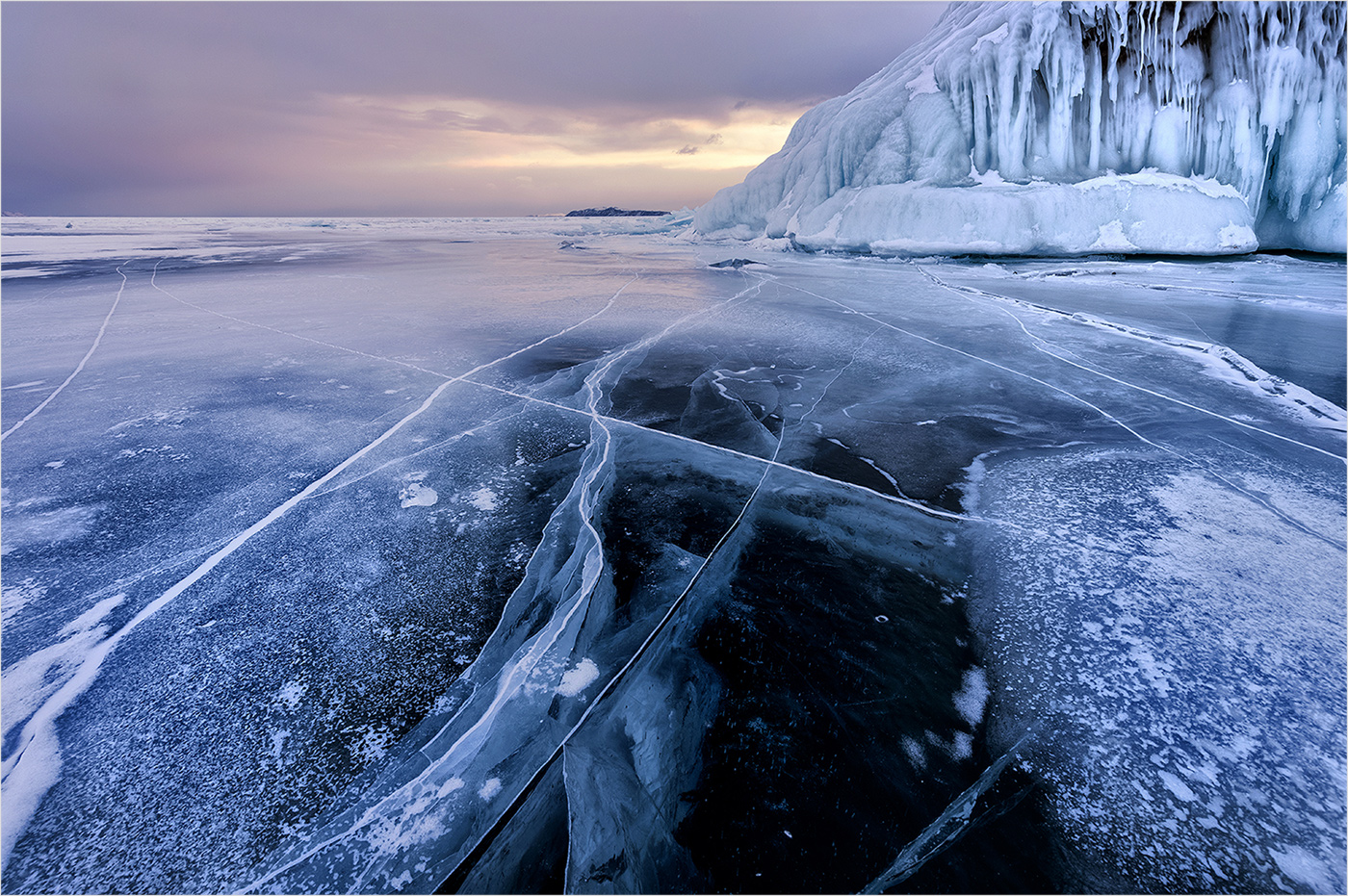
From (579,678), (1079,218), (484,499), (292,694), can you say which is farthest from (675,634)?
(1079,218)

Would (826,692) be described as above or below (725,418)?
below

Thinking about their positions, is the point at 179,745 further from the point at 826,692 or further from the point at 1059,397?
the point at 1059,397

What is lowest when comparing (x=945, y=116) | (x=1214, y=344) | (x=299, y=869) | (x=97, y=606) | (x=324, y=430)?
(x=299, y=869)

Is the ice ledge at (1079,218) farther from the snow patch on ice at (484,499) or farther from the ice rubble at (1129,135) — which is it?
the snow patch on ice at (484,499)

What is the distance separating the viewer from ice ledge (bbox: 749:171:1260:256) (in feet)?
31.3

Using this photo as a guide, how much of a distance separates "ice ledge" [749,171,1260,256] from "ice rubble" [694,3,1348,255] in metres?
0.02

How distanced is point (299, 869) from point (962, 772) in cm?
133

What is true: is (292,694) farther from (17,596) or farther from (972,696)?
(972,696)

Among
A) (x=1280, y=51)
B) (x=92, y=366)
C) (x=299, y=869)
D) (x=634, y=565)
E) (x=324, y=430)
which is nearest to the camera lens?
(x=299, y=869)

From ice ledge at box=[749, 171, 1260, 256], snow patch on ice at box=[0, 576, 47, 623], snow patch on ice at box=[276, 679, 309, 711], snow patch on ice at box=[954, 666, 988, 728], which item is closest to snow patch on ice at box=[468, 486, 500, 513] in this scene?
snow patch on ice at box=[276, 679, 309, 711]

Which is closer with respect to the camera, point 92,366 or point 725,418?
point 725,418

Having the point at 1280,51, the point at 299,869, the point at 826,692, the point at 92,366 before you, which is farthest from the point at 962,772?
the point at 1280,51

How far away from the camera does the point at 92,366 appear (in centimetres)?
418

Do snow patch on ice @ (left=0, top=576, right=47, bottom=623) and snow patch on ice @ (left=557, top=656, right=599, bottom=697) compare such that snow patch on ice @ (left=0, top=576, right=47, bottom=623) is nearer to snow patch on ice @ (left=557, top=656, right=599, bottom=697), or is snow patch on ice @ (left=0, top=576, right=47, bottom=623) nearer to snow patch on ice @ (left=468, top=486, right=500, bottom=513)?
snow patch on ice @ (left=468, top=486, right=500, bottom=513)
